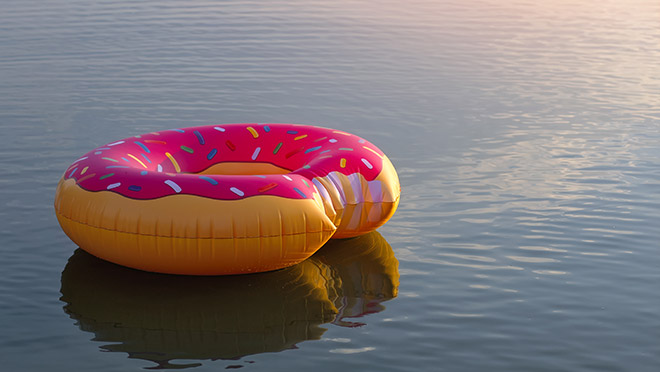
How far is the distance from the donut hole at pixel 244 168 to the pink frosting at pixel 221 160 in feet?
0.09

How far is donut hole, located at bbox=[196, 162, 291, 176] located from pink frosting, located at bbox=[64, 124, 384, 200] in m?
0.03

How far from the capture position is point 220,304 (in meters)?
4.80

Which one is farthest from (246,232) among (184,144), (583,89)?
(583,89)

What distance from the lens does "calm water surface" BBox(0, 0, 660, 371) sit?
14.5ft

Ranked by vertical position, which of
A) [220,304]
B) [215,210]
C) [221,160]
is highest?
[221,160]

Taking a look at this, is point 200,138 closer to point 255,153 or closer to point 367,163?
point 255,153

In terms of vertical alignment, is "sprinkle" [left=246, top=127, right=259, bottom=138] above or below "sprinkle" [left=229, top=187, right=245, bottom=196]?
above

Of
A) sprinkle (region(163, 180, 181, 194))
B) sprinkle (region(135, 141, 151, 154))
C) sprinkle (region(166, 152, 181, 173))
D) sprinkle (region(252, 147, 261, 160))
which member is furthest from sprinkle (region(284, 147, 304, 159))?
sprinkle (region(163, 180, 181, 194))

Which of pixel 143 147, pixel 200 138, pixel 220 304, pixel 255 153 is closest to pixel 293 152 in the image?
pixel 255 153

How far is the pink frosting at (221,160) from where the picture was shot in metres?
4.87

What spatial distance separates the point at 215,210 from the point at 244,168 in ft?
3.95

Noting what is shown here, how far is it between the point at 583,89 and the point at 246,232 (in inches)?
245

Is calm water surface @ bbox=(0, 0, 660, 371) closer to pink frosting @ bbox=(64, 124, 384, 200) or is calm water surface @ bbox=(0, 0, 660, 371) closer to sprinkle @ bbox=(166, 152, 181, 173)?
pink frosting @ bbox=(64, 124, 384, 200)

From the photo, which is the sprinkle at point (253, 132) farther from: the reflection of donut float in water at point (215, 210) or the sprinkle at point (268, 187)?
the sprinkle at point (268, 187)
